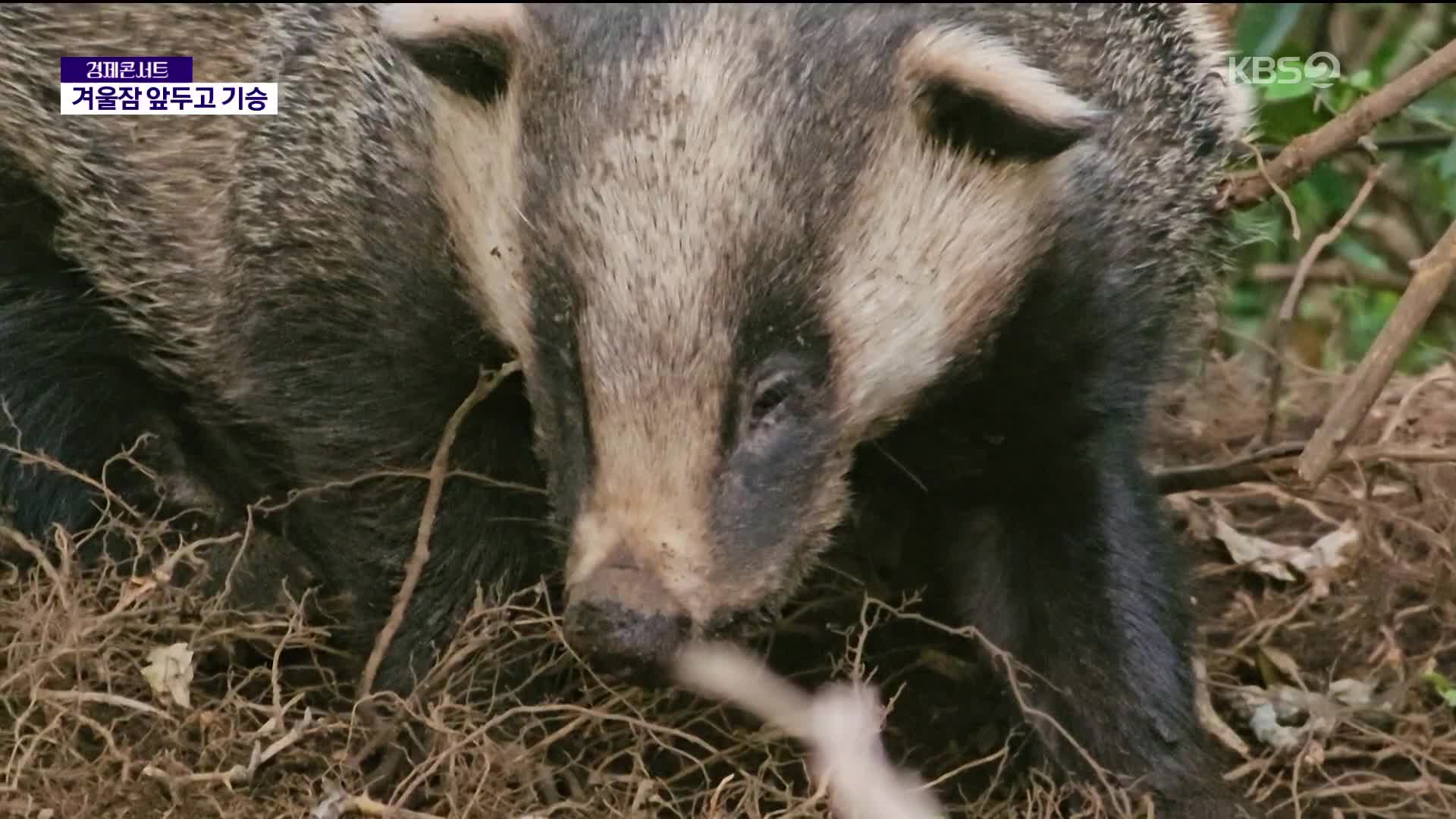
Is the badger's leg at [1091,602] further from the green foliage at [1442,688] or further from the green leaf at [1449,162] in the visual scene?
the green leaf at [1449,162]

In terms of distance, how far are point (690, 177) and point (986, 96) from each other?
344mm

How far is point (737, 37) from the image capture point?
2.06 m

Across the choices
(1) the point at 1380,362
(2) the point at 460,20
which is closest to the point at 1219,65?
(1) the point at 1380,362

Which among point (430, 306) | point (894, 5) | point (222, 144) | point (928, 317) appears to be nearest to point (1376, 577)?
point (928, 317)

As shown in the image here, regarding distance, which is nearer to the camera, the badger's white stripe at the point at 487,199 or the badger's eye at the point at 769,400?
the badger's eye at the point at 769,400

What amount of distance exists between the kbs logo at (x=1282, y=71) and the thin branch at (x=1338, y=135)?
19 centimetres

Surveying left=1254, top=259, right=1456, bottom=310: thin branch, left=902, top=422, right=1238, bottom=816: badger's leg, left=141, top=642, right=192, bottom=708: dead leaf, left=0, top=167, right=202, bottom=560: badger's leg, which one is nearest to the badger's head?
left=902, top=422, right=1238, bottom=816: badger's leg

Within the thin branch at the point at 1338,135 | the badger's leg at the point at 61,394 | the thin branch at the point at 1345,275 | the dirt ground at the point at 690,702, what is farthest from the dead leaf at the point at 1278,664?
the badger's leg at the point at 61,394

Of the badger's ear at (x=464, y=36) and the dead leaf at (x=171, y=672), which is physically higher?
the badger's ear at (x=464, y=36)

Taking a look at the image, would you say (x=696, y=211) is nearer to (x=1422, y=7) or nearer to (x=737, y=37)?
(x=737, y=37)

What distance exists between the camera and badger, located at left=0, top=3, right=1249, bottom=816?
2.01 meters

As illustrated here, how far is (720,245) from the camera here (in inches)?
78.2

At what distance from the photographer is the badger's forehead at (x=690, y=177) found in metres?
1.99

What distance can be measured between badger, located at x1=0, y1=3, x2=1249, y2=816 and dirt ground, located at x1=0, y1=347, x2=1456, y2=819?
124 mm
